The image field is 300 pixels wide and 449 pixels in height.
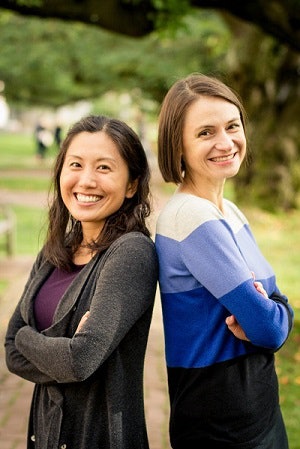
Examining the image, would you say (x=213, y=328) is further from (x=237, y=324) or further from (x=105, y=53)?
(x=105, y=53)

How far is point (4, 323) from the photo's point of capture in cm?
689

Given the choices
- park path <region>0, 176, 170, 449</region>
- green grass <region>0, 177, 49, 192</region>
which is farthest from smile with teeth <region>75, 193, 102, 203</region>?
green grass <region>0, 177, 49, 192</region>

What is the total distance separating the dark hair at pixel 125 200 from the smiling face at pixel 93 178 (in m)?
0.03

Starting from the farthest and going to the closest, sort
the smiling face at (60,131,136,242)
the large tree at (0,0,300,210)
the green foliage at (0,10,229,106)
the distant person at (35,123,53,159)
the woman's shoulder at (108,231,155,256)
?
the distant person at (35,123,53,159) < the green foliage at (0,10,229,106) < the large tree at (0,0,300,210) < the smiling face at (60,131,136,242) < the woman's shoulder at (108,231,155,256)

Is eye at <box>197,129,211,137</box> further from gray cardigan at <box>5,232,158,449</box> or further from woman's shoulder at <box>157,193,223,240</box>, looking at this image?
gray cardigan at <box>5,232,158,449</box>

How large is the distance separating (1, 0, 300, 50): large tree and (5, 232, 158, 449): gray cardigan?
4.20 meters

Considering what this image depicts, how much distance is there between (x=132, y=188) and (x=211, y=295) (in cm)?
53

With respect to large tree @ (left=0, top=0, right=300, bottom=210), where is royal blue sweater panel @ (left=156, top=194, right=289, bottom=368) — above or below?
below

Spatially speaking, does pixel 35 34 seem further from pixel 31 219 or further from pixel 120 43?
pixel 31 219

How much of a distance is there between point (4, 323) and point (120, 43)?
1675 centimetres

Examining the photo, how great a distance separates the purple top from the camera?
95.8 inches

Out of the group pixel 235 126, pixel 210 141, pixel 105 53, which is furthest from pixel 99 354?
pixel 105 53

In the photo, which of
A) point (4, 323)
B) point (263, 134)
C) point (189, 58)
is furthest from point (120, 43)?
point (4, 323)

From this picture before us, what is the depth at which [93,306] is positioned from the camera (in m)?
2.23
